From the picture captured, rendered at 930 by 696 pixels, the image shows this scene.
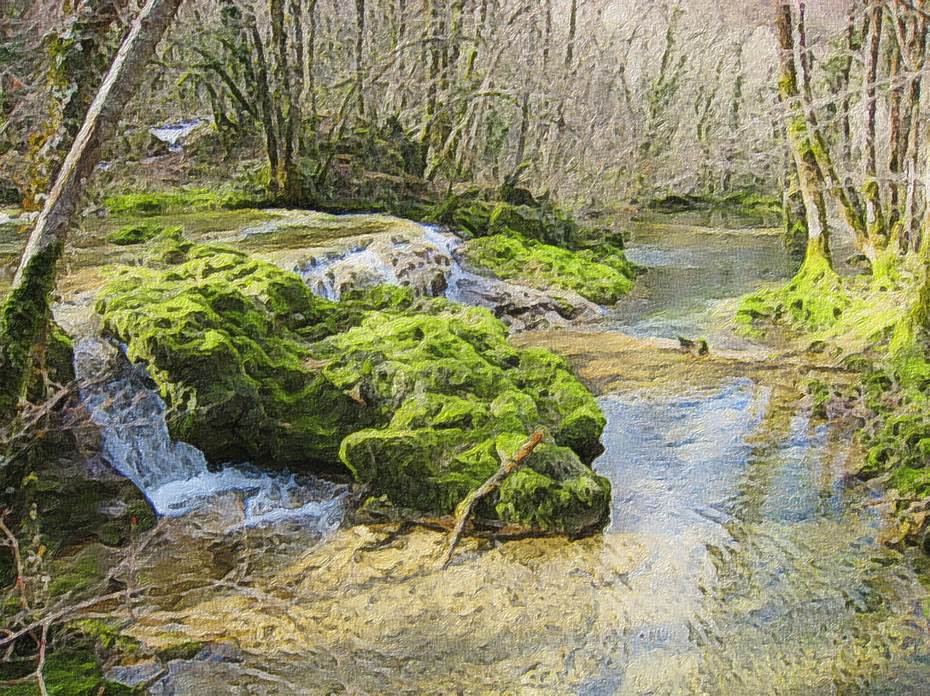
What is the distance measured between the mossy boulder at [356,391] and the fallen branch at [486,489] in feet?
0.22

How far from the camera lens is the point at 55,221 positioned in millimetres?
3291

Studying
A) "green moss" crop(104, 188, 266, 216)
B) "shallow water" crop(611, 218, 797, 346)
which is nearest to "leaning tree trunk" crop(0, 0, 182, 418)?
"green moss" crop(104, 188, 266, 216)

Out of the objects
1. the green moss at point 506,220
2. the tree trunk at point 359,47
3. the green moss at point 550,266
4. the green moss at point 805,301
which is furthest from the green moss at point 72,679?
the tree trunk at point 359,47

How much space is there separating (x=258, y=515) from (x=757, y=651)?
8.84 feet

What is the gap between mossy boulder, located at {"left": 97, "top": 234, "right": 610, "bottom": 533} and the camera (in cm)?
468

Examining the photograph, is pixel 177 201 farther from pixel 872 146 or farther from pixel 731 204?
pixel 731 204

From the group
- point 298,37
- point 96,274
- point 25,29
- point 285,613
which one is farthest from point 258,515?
point 298,37

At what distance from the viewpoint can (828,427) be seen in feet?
18.2

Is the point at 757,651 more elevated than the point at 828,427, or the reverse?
the point at 828,427

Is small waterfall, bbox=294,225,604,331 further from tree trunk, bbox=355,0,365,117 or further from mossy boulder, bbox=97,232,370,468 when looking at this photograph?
tree trunk, bbox=355,0,365,117

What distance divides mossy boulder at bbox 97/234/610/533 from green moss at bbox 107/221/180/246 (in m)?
0.44

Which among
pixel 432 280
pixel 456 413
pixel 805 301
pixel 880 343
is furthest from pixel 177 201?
pixel 880 343

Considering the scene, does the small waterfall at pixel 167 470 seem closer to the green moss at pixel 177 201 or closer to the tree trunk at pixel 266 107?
the green moss at pixel 177 201

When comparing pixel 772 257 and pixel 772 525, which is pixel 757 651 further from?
pixel 772 257
